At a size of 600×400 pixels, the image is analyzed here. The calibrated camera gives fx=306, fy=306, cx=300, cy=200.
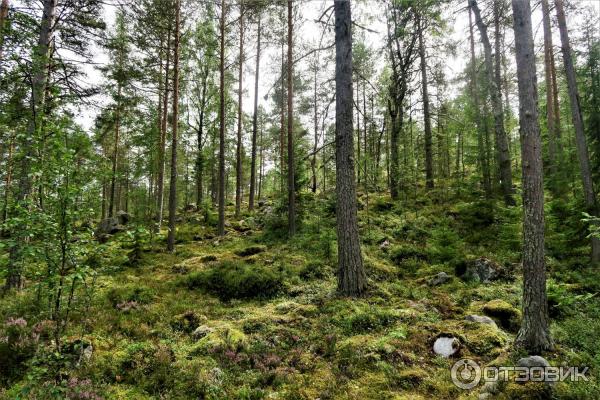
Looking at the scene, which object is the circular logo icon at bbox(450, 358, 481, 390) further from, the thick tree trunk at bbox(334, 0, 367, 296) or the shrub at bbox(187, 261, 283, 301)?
the shrub at bbox(187, 261, 283, 301)

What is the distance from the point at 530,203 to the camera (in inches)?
211

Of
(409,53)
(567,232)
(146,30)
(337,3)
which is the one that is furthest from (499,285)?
(146,30)

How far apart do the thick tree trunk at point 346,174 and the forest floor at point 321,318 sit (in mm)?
608

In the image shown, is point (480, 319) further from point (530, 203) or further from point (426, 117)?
point (426, 117)

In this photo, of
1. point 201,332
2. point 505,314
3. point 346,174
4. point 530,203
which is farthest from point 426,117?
point 201,332

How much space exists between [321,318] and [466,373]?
122 inches

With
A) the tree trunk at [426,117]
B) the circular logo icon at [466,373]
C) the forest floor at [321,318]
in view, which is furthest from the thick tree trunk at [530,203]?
the tree trunk at [426,117]

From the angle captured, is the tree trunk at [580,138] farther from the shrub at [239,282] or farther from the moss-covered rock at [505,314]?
the shrub at [239,282]

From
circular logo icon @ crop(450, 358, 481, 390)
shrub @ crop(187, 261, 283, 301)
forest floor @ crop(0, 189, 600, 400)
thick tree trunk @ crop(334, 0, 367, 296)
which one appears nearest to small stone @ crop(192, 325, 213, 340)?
forest floor @ crop(0, 189, 600, 400)

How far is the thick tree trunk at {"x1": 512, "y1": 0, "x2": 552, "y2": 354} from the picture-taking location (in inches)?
203

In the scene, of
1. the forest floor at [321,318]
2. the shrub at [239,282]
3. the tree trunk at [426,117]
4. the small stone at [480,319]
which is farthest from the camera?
the tree trunk at [426,117]

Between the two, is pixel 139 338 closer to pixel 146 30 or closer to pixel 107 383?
pixel 107 383

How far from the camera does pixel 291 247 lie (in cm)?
1266

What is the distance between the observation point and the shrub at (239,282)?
911 cm
